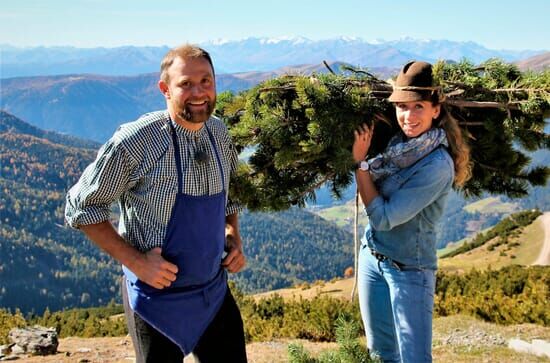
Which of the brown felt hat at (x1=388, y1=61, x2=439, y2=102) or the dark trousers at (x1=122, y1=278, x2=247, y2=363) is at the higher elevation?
the brown felt hat at (x1=388, y1=61, x2=439, y2=102)

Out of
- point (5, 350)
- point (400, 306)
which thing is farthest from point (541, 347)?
point (5, 350)

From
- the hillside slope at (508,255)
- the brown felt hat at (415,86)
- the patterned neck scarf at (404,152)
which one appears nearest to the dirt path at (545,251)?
the hillside slope at (508,255)

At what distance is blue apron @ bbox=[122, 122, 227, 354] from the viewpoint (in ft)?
8.79

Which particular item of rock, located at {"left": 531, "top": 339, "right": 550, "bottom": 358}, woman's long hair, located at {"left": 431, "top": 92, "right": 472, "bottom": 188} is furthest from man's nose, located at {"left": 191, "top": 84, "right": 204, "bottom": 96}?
rock, located at {"left": 531, "top": 339, "right": 550, "bottom": 358}

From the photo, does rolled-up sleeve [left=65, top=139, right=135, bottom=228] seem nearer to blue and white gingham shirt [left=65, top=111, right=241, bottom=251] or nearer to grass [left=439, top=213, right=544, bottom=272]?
blue and white gingham shirt [left=65, top=111, right=241, bottom=251]

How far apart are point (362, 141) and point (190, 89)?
4.18ft

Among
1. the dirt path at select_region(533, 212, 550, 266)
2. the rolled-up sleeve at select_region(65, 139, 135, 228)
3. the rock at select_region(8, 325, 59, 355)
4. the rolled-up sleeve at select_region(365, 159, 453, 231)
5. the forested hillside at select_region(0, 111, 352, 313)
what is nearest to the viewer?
the rolled-up sleeve at select_region(65, 139, 135, 228)

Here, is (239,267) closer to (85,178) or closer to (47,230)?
(85,178)

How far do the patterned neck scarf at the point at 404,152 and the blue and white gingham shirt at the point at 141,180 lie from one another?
1005mm

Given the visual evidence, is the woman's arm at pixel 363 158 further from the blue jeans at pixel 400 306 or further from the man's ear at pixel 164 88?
the man's ear at pixel 164 88

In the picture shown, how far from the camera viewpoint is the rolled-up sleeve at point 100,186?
2.48 meters

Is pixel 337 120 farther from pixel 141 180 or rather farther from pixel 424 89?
pixel 141 180

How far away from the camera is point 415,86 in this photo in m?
3.06

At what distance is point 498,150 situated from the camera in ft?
14.6
